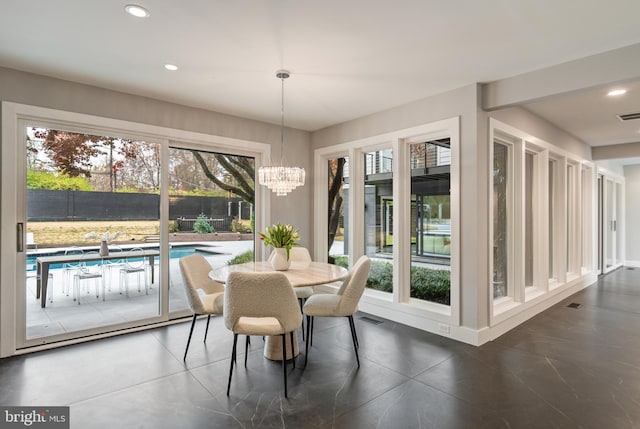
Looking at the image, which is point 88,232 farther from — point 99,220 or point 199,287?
point 199,287

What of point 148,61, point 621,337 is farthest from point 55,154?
point 621,337

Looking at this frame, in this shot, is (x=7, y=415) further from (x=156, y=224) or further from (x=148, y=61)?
(x=148, y=61)

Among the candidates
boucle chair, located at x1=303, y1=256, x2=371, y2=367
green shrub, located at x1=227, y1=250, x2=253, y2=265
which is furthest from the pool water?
boucle chair, located at x1=303, y1=256, x2=371, y2=367

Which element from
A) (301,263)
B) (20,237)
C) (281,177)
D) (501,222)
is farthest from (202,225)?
(501,222)

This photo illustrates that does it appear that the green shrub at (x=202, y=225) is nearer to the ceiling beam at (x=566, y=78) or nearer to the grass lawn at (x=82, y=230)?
the grass lawn at (x=82, y=230)

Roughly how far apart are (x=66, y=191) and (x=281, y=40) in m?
2.77

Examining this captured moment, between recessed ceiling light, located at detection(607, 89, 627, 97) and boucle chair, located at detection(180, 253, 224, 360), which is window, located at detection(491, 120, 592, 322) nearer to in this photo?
recessed ceiling light, located at detection(607, 89, 627, 97)

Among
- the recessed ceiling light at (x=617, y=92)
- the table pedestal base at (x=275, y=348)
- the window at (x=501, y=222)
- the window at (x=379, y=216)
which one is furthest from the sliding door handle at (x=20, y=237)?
the recessed ceiling light at (x=617, y=92)

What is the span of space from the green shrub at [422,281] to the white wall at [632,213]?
7.61 metres

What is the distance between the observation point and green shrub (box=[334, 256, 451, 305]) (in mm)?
3939

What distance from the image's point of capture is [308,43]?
2.64m

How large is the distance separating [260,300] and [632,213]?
1013 centimetres

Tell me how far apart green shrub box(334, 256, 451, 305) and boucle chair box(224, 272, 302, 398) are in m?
2.18

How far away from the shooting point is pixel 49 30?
244cm
